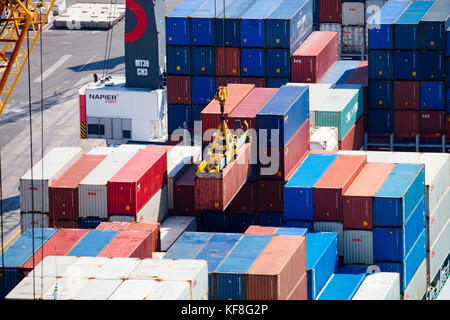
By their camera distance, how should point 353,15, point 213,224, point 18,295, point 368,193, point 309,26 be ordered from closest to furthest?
point 18,295, point 368,193, point 213,224, point 309,26, point 353,15

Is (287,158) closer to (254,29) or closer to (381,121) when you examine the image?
(254,29)

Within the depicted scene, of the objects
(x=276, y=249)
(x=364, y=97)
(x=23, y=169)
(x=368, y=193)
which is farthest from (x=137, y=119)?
(x=276, y=249)

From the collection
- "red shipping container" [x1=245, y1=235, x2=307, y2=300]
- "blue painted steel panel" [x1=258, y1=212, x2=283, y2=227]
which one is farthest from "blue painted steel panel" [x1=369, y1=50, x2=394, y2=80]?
"red shipping container" [x1=245, y1=235, x2=307, y2=300]

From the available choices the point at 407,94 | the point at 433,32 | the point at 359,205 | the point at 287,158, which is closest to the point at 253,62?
the point at 407,94

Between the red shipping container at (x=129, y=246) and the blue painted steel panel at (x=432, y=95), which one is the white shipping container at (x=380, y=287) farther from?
the blue painted steel panel at (x=432, y=95)

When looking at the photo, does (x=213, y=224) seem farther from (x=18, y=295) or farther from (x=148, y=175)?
(x=18, y=295)
